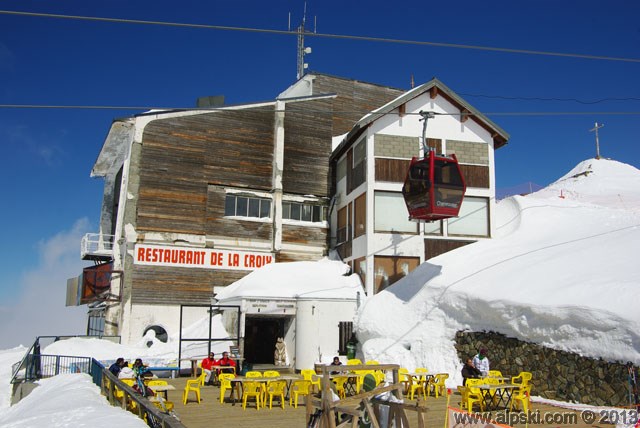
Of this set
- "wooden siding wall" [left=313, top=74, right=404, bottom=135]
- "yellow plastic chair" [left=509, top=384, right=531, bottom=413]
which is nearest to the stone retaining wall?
"yellow plastic chair" [left=509, top=384, right=531, bottom=413]

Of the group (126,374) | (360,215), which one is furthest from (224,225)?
(126,374)

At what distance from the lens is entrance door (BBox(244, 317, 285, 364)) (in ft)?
95.3

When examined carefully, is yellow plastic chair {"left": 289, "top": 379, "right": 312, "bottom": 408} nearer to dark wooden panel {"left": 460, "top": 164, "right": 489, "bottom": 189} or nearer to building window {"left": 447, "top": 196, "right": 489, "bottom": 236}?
building window {"left": 447, "top": 196, "right": 489, "bottom": 236}

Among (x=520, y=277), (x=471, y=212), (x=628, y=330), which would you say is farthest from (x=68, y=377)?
(x=471, y=212)

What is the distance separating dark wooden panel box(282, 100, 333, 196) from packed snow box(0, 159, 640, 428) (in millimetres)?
4534

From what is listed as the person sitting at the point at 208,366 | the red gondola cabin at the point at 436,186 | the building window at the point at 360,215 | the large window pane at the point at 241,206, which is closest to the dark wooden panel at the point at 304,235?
the large window pane at the point at 241,206

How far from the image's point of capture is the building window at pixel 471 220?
26.3m

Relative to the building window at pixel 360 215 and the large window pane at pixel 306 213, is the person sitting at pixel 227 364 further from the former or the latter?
the large window pane at pixel 306 213

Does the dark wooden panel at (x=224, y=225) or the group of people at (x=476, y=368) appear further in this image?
the dark wooden panel at (x=224, y=225)

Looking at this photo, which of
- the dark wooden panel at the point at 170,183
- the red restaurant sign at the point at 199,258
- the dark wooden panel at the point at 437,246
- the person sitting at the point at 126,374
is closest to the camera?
the person sitting at the point at 126,374

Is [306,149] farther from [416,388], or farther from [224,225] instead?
[416,388]

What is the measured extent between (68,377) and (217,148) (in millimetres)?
14299

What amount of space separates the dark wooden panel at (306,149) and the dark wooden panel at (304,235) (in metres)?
1.90

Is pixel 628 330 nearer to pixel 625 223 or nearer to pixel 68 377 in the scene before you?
pixel 625 223
